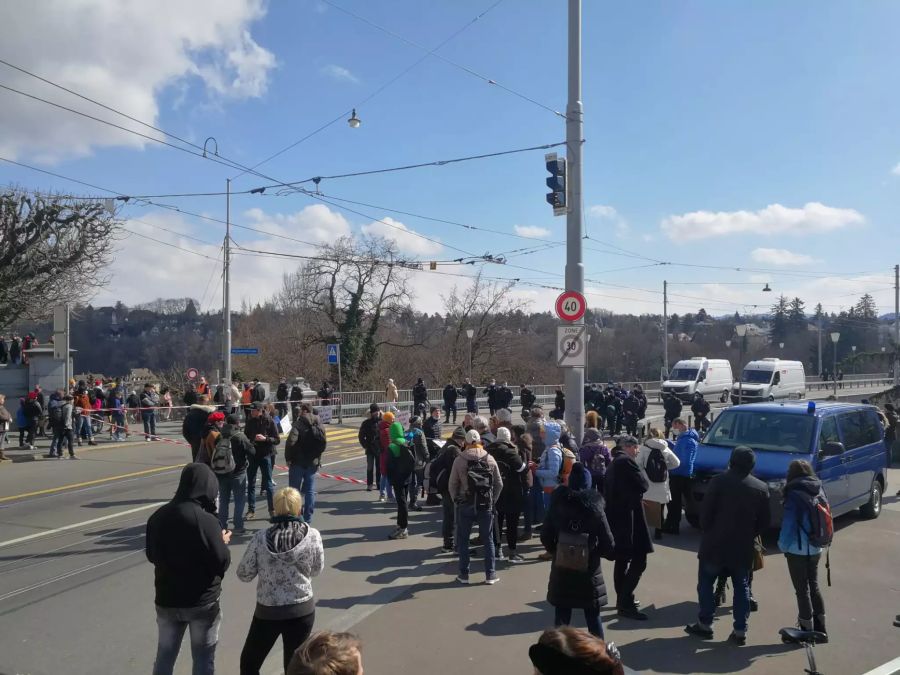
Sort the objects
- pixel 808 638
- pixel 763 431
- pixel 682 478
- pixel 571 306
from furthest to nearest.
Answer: pixel 571 306, pixel 763 431, pixel 682 478, pixel 808 638

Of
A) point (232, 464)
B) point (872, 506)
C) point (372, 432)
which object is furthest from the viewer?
point (372, 432)

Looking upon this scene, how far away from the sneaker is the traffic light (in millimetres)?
6782

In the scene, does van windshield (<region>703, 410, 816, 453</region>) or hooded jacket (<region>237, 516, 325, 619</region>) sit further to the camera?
van windshield (<region>703, 410, 816, 453</region>)

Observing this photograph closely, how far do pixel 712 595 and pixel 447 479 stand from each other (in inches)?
153

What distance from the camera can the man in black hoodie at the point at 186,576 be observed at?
165 inches

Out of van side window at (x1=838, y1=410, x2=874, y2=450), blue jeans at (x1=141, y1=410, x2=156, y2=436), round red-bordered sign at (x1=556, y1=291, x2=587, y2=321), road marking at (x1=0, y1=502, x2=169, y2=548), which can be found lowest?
road marking at (x1=0, y1=502, x2=169, y2=548)

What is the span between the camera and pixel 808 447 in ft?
30.0

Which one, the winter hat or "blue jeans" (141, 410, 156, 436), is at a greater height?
the winter hat

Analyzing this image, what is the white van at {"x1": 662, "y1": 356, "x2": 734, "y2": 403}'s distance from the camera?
34.2 m

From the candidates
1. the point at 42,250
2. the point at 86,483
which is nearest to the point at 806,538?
the point at 86,483

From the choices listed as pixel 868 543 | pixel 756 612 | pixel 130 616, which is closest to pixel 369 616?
pixel 130 616

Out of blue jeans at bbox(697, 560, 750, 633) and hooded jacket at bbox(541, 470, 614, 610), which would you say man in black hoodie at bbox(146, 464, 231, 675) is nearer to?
hooded jacket at bbox(541, 470, 614, 610)

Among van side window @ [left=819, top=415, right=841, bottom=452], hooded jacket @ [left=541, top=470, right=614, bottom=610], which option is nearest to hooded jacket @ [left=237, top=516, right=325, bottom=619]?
hooded jacket @ [left=541, top=470, right=614, bottom=610]

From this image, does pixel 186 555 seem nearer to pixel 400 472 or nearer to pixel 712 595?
pixel 712 595
